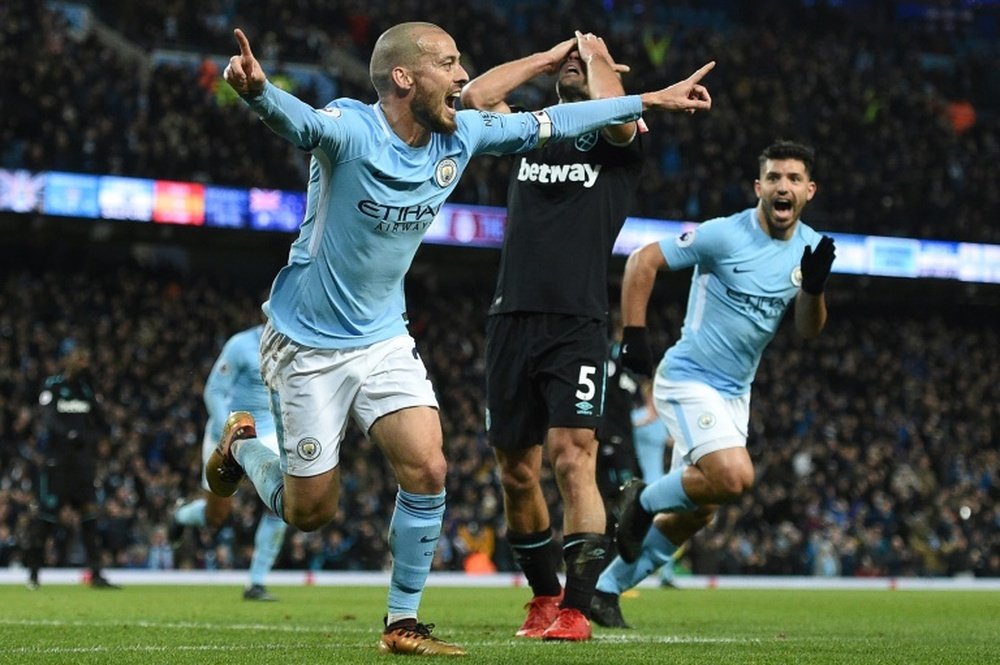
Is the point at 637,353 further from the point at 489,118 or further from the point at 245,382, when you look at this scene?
the point at 245,382

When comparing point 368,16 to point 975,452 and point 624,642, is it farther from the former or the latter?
point 624,642

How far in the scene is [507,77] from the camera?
722cm

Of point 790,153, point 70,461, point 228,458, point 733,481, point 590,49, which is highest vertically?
point 590,49

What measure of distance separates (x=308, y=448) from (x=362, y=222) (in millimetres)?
906

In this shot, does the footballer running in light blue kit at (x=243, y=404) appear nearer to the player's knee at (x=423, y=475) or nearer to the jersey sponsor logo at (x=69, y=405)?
the jersey sponsor logo at (x=69, y=405)

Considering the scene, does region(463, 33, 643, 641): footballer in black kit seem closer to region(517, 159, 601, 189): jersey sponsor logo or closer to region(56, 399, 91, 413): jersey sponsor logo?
region(517, 159, 601, 189): jersey sponsor logo

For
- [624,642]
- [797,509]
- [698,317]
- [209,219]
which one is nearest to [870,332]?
[797,509]

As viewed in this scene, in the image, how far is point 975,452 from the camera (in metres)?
30.7

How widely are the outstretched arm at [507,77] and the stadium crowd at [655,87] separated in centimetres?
1875

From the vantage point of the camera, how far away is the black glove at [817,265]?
777cm

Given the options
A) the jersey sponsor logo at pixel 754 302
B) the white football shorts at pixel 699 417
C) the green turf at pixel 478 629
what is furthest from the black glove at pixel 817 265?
the green turf at pixel 478 629

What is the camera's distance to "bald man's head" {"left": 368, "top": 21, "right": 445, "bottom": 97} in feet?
19.3

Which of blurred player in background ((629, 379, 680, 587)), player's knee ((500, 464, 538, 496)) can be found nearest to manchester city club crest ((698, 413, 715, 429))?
player's knee ((500, 464, 538, 496))

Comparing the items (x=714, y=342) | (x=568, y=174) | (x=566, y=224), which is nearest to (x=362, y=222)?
(x=566, y=224)
